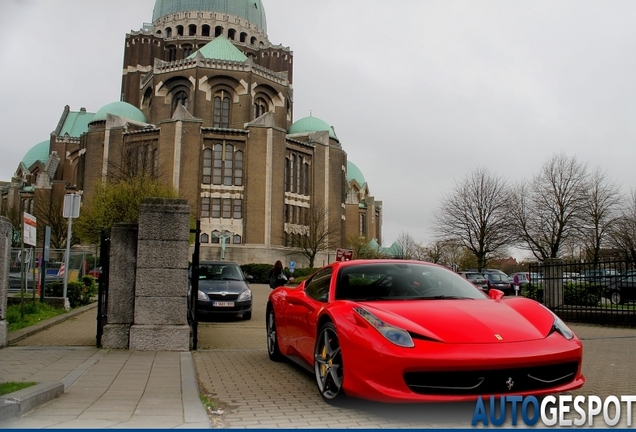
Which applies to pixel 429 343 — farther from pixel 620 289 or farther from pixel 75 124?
pixel 75 124

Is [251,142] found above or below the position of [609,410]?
above

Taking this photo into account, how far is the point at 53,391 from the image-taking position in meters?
5.15

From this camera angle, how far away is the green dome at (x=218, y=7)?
72875 mm

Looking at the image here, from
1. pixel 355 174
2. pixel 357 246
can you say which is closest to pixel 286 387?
pixel 357 246

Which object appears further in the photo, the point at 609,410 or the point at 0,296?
the point at 0,296

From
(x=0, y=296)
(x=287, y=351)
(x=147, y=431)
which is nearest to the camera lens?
(x=147, y=431)

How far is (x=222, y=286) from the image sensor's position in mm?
14539

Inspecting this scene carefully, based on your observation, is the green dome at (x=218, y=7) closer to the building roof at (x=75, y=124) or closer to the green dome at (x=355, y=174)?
the building roof at (x=75, y=124)

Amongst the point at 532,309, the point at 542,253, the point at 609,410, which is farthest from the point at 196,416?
the point at 542,253

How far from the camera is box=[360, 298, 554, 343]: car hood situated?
14.7 feet

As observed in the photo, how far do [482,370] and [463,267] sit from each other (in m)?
63.0

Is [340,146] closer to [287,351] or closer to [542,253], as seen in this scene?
[542,253]

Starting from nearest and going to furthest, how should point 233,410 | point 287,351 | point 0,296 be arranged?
point 233,410 → point 287,351 → point 0,296

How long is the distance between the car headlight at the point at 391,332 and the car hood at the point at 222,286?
10.1 meters
